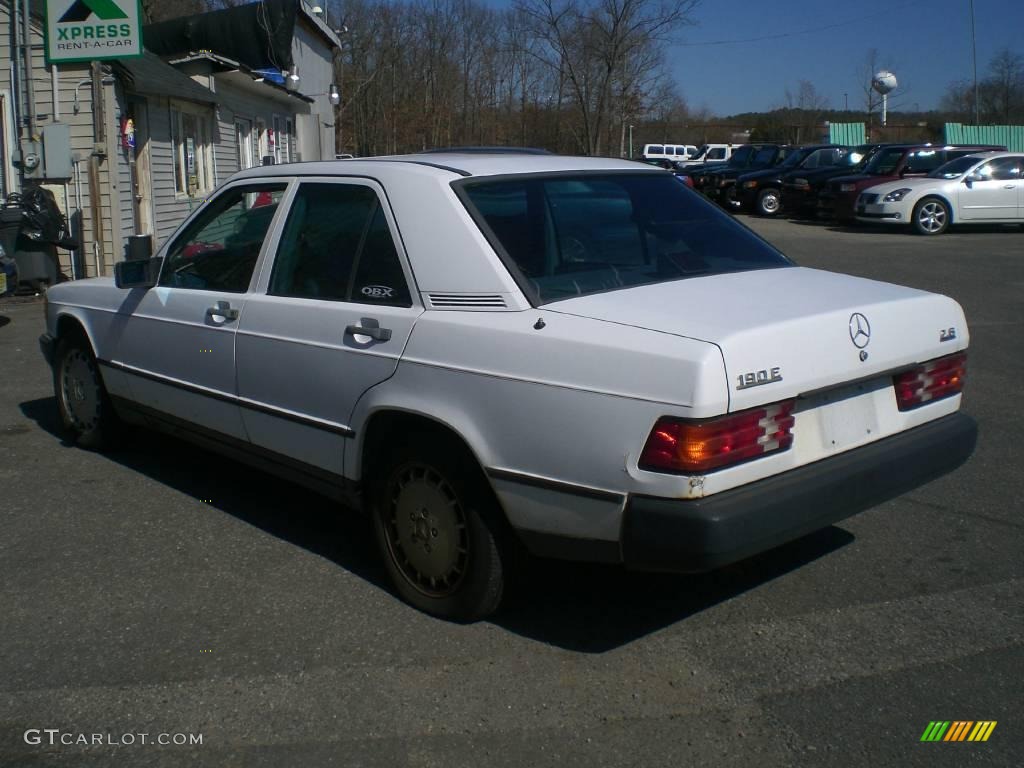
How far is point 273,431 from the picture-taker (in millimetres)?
4562

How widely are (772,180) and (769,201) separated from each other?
1.70 feet

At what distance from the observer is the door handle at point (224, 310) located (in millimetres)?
4727

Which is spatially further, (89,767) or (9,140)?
(9,140)

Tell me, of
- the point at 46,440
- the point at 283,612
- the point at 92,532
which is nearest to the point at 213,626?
the point at 283,612

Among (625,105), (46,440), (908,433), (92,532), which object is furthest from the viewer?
(625,105)

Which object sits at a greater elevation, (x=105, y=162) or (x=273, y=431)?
(x=105, y=162)

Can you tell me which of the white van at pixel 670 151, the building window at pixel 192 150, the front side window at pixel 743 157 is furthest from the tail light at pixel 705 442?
the white van at pixel 670 151

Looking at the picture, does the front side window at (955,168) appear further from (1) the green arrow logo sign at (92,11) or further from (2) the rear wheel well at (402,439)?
(2) the rear wheel well at (402,439)

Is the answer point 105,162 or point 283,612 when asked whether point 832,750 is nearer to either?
point 283,612

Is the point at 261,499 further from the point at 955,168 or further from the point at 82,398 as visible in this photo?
the point at 955,168

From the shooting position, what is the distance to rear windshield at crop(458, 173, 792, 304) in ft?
12.8

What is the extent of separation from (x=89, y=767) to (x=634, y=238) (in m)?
2.70

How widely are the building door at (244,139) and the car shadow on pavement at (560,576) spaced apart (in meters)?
16.0

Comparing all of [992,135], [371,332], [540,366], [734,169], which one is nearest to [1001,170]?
[734,169]
